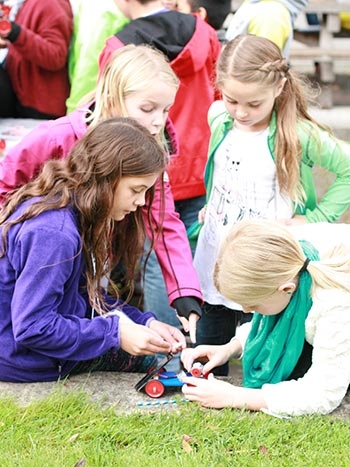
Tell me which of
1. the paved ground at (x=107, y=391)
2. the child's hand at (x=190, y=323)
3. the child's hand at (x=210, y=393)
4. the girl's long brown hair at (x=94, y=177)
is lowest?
the paved ground at (x=107, y=391)

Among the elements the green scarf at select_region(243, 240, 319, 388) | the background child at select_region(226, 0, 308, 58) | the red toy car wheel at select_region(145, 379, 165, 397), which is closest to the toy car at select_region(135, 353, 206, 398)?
the red toy car wheel at select_region(145, 379, 165, 397)

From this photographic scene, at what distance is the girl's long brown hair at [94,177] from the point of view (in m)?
3.27

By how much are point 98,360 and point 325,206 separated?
133cm

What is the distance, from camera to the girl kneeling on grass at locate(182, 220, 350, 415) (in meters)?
3.12

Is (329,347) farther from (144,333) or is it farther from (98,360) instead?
(98,360)

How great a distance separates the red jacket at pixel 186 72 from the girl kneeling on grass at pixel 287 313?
144 centimetres

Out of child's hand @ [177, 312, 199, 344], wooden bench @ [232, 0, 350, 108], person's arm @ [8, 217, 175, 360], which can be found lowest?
wooden bench @ [232, 0, 350, 108]

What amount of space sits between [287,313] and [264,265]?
262mm

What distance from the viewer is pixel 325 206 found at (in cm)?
417

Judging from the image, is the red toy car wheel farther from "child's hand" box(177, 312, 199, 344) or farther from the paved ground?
"child's hand" box(177, 312, 199, 344)

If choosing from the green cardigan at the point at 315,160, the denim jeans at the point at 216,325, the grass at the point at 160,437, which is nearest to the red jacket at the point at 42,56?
the green cardigan at the point at 315,160

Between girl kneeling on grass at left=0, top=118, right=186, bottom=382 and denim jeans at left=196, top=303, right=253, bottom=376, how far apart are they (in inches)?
30.9

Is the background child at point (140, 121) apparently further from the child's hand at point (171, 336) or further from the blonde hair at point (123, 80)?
the child's hand at point (171, 336)

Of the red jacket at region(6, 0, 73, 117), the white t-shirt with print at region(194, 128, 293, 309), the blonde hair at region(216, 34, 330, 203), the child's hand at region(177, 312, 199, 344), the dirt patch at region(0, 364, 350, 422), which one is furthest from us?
the red jacket at region(6, 0, 73, 117)
